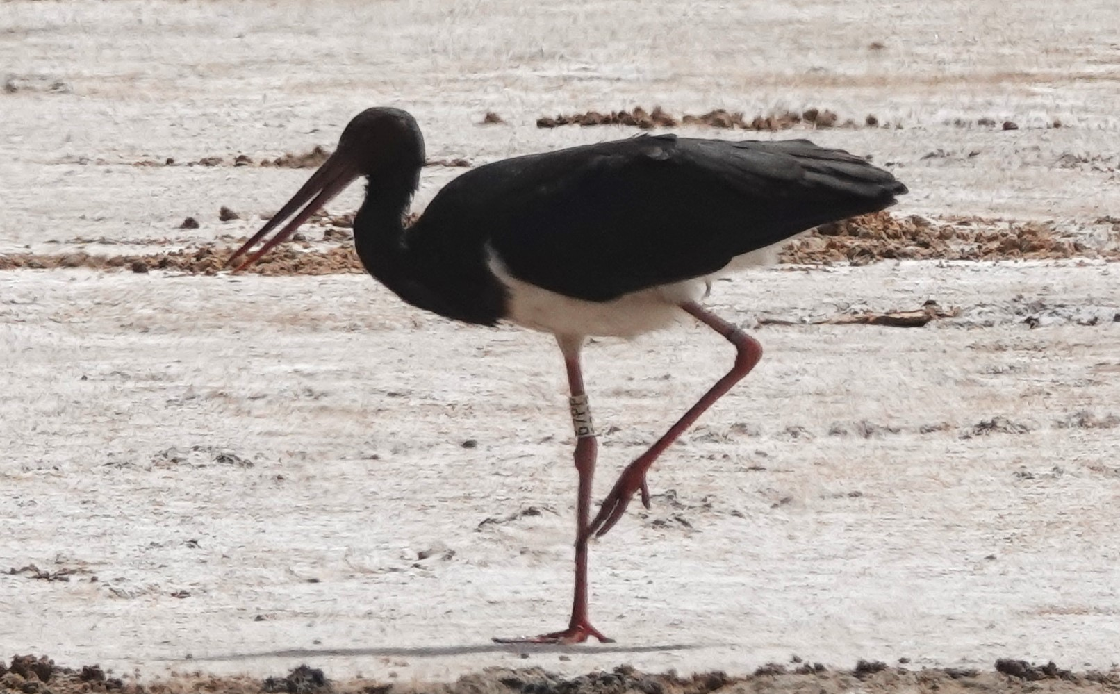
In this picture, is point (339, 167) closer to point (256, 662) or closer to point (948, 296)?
point (256, 662)

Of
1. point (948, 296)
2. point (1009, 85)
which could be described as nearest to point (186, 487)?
point (948, 296)

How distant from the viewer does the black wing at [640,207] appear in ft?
24.9

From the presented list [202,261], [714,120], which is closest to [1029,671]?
[202,261]

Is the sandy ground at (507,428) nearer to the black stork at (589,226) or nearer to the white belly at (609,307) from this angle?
the black stork at (589,226)

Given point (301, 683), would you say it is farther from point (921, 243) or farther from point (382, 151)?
point (921, 243)

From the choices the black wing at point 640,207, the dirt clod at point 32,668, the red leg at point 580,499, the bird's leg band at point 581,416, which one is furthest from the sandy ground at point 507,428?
the black wing at point 640,207

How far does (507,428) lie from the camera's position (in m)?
9.88

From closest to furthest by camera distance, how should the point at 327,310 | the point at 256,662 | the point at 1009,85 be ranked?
the point at 256,662 < the point at 327,310 < the point at 1009,85

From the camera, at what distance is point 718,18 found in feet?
60.8

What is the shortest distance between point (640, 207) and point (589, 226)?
7.9 inches

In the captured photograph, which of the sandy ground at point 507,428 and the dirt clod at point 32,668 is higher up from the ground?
the sandy ground at point 507,428

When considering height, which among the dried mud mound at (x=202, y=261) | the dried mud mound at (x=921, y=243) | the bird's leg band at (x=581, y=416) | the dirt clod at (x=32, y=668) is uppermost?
the dried mud mound at (x=921, y=243)

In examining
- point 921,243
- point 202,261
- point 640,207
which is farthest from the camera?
point 921,243

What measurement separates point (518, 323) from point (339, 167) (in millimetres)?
818
